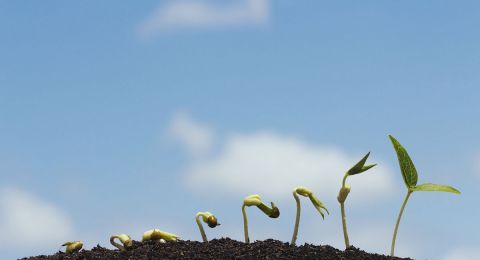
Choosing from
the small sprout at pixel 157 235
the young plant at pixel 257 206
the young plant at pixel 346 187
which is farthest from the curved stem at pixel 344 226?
the small sprout at pixel 157 235

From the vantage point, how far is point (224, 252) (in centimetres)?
630

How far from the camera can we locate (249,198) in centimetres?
676

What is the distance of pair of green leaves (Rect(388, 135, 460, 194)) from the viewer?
259 inches

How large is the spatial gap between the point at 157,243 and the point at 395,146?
1.83 meters

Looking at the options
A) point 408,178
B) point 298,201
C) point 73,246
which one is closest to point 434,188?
point 408,178

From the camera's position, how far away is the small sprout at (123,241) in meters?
6.68

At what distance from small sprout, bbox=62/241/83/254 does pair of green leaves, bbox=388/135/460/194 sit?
2.38 metres

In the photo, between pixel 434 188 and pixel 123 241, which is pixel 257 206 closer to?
pixel 123 241

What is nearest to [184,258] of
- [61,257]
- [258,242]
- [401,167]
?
[258,242]

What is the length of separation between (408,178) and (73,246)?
2.47 m

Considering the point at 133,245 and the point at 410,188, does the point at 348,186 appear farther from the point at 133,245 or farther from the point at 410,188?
the point at 133,245

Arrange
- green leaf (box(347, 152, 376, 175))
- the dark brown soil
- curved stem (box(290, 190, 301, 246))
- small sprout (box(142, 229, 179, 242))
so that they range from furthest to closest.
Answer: small sprout (box(142, 229, 179, 242)) < curved stem (box(290, 190, 301, 246)) < green leaf (box(347, 152, 376, 175)) < the dark brown soil

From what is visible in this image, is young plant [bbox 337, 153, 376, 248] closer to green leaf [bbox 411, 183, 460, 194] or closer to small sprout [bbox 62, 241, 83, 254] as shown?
green leaf [bbox 411, 183, 460, 194]

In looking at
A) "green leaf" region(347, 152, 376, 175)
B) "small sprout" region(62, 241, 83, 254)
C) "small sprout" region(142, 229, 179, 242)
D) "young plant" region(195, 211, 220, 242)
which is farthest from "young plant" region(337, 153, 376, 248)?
"small sprout" region(62, 241, 83, 254)
